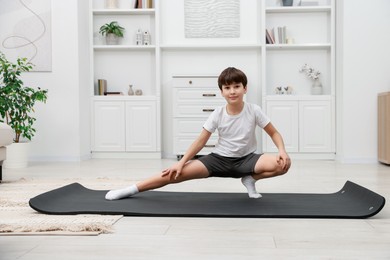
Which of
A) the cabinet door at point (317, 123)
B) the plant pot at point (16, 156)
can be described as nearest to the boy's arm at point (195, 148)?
the plant pot at point (16, 156)

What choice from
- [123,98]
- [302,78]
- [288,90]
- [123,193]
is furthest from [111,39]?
[123,193]

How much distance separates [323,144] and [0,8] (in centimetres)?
399

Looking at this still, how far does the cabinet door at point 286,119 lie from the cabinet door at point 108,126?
5.73 feet

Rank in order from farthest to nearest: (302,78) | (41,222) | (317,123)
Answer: (302,78) → (317,123) → (41,222)

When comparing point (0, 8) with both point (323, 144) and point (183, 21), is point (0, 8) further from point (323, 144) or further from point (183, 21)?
point (323, 144)

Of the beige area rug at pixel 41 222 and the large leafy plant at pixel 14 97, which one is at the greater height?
the large leafy plant at pixel 14 97

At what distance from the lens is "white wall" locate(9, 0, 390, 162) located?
18.2 feet

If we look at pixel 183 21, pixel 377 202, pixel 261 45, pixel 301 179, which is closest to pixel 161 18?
pixel 183 21

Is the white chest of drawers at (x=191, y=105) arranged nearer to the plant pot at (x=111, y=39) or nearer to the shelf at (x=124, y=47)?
the shelf at (x=124, y=47)

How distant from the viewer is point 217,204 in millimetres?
2721

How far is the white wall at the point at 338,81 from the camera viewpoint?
5.54 metres

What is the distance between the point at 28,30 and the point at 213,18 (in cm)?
217

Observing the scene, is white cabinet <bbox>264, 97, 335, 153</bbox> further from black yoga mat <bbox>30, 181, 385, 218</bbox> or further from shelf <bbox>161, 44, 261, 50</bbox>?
black yoga mat <bbox>30, 181, 385, 218</bbox>

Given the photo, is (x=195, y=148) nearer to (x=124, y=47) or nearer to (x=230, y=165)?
(x=230, y=165)
